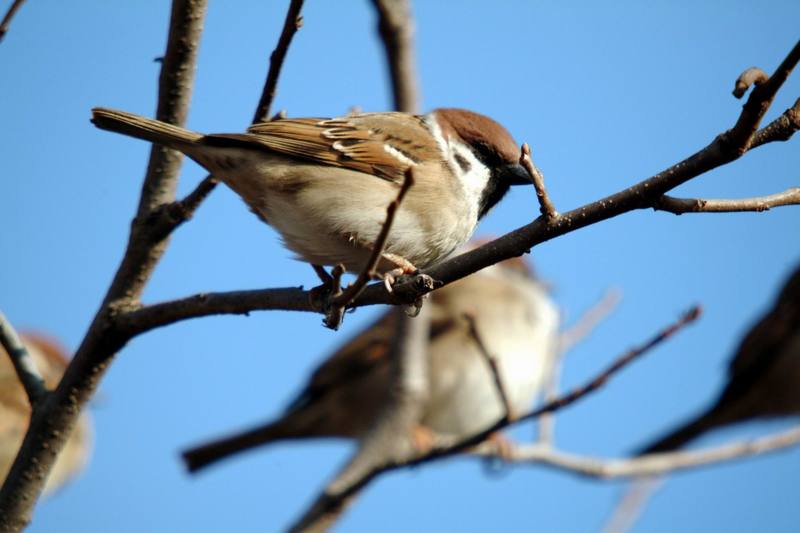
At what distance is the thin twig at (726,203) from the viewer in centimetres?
197

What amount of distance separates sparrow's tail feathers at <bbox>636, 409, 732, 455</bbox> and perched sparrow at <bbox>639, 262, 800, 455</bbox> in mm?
10

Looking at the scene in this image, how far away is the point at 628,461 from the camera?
459 cm

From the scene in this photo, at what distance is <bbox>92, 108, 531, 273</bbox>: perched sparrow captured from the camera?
9.93 feet

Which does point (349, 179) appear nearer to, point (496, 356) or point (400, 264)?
point (400, 264)

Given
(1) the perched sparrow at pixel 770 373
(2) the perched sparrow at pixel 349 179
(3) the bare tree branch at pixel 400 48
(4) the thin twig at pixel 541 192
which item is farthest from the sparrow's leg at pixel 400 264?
(1) the perched sparrow at pixel 770 373

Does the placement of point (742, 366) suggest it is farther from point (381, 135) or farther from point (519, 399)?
Result: point (381, 135)

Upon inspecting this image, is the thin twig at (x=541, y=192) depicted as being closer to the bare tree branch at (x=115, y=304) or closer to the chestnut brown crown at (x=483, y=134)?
the bare tree branch at (x=115, y=304)

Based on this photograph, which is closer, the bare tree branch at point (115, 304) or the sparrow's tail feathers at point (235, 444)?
the bare tree branch at point (115, 304)

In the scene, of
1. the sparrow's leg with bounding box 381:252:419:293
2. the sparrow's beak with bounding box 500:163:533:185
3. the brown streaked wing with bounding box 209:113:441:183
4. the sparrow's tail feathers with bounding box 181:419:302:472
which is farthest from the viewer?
the sparrow's tail feathers with bounding box 181:419:302:472

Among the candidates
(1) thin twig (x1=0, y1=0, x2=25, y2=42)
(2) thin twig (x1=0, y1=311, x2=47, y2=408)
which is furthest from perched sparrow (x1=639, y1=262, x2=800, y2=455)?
(1) thin twig (x1=0, y1=0, x2=25, y2=42)

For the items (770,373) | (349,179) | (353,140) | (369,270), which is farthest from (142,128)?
(770,373)

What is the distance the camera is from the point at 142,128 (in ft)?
8.98

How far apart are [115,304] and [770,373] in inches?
216

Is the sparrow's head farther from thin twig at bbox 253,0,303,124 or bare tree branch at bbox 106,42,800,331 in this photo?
bare tree branch at bbox 106,42,800,331
